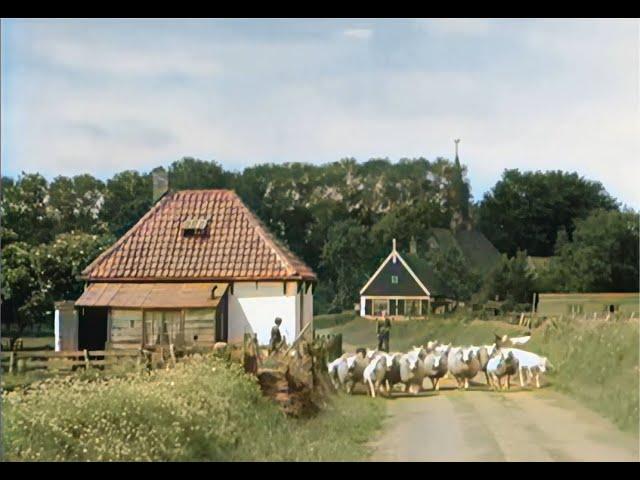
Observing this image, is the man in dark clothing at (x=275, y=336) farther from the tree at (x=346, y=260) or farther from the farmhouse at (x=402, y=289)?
the farmhouse at (x=402, y=289)

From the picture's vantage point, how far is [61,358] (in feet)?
15.5

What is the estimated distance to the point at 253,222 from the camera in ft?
16.0

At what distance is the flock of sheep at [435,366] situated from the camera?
485 cm

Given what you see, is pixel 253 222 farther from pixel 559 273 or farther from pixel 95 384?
pixel 559 273

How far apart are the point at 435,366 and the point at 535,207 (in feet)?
2.35

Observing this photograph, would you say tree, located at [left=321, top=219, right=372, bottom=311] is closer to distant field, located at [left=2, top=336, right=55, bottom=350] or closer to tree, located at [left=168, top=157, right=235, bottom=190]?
tree, located at [left=168, top=157, right=235, bottom=190]

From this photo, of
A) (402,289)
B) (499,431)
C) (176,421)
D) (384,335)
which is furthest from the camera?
(384,335)

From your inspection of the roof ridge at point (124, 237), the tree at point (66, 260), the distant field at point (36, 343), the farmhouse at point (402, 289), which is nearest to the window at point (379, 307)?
the farmhouse at point (402, 289)

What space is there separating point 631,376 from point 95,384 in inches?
77.3

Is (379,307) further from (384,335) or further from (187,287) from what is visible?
(187,287)

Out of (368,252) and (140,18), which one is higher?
(140,18)

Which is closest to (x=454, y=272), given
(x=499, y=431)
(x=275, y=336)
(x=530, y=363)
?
(x=530, y=363)

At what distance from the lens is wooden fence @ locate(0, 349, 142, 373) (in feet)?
15.3
